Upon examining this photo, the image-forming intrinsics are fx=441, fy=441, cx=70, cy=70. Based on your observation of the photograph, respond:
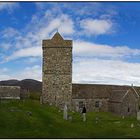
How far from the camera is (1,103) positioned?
56.6 meters

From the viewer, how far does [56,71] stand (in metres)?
67.3

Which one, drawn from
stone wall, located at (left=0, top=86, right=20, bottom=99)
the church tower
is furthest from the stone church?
stone wall, located at (left=0, top=86, right=20, bottom=99)

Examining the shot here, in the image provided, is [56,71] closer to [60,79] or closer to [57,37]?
[60,79]

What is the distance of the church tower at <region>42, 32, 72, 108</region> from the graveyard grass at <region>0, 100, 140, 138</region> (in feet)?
38.7

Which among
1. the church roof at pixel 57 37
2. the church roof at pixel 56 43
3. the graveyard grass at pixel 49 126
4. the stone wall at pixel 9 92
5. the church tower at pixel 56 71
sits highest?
the church roof at pixel 57 37

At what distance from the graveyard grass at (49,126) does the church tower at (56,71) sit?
11788 mm

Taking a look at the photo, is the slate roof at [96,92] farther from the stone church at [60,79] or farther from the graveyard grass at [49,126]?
the graveyard grass at [49,126]

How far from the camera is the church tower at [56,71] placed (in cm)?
6725

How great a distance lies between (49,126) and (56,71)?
76.2ft

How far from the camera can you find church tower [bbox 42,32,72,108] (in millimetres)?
67250

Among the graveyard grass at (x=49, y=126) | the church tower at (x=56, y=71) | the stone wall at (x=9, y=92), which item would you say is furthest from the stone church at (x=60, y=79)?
the graveyard grass at (x=49, y=126)

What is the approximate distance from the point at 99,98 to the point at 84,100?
298 cm

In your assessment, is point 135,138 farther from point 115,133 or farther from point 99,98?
point 99,98

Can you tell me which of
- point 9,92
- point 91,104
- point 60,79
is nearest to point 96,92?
point 91,104
